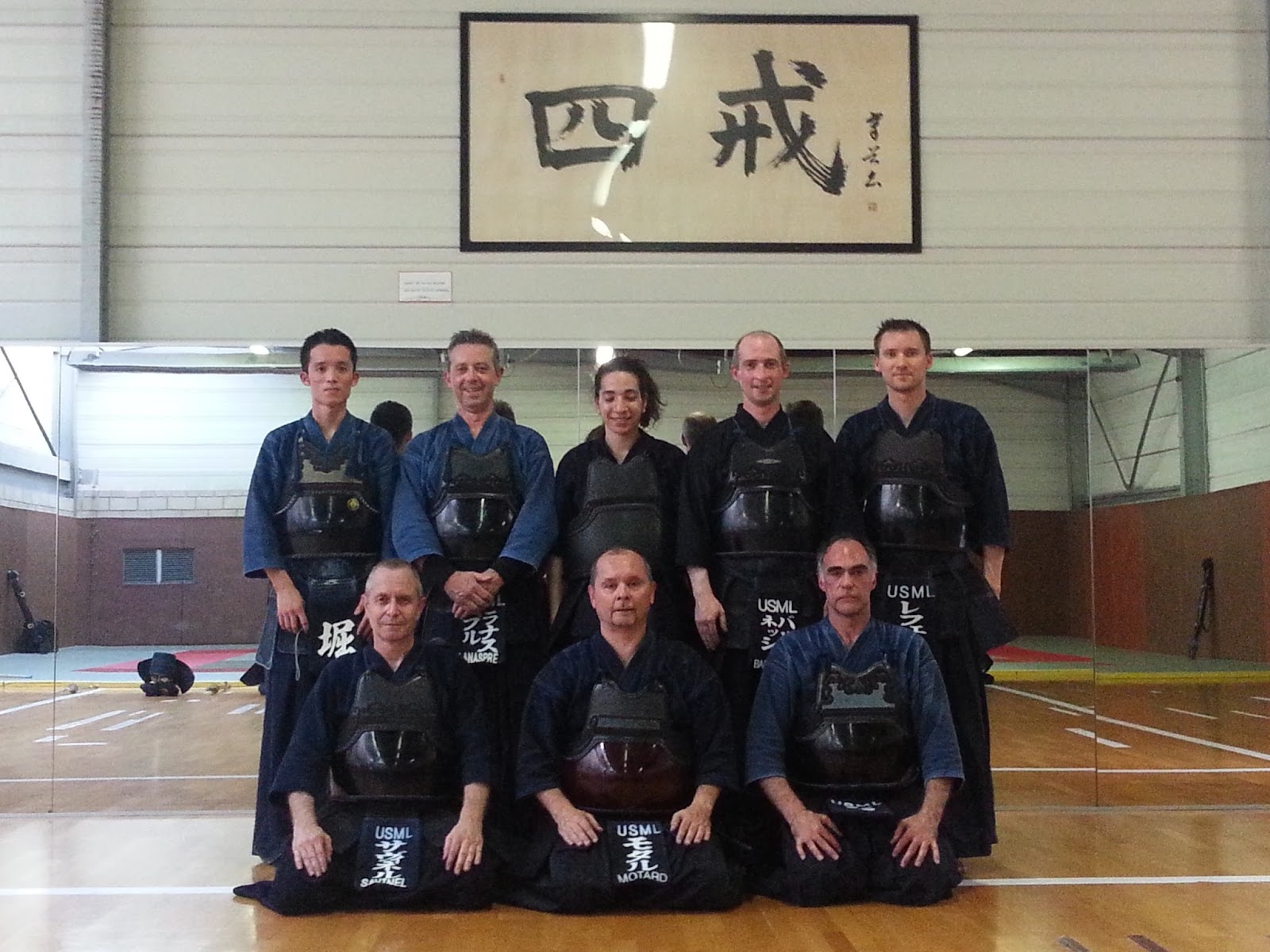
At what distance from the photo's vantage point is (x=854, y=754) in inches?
123

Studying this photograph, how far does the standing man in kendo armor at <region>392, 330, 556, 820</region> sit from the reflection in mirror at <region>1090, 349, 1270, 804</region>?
8.28 ft

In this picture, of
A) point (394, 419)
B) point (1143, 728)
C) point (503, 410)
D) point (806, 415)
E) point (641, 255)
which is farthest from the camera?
point (1143, 728)

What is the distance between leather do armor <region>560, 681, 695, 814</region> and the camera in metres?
3.05

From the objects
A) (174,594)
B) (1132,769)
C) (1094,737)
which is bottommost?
(1132,769)

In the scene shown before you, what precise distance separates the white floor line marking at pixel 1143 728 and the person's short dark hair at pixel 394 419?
2.64 meters

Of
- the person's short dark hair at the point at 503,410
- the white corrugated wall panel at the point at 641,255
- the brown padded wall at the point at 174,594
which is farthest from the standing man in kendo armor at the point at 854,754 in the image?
the brown padded wall at the point at 174,594

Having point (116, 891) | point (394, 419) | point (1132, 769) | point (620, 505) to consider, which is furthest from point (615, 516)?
point (1132, 769)

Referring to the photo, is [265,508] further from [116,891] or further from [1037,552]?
[1037,552]

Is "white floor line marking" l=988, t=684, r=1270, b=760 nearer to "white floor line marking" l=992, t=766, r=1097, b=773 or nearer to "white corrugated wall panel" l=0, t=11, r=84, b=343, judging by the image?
"white floor line marking" l=992, t=766, r=1097, b=773

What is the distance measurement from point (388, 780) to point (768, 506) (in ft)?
4.39

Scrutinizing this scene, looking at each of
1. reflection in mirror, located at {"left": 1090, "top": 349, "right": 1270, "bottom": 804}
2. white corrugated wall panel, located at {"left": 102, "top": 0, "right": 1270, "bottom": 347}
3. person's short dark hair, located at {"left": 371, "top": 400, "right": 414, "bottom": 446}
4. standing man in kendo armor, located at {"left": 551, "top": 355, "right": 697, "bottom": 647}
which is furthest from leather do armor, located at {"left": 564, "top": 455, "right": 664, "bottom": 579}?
reflection in mirror, located at {"left": 1090, "top": 349, "right": 1270, "bottom": 804}

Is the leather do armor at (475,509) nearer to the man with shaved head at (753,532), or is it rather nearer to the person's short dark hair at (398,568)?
the person's short dark hair at (398,568)

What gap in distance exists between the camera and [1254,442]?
4.75 meters

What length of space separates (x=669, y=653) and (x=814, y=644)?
423mm
